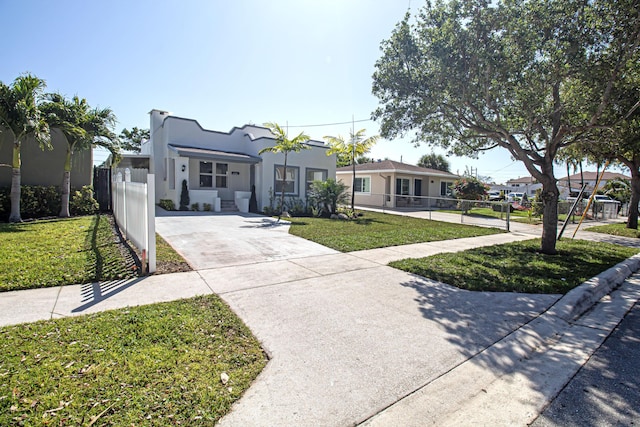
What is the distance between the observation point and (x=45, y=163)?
12.2 metres

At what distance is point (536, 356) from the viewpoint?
11.2ft

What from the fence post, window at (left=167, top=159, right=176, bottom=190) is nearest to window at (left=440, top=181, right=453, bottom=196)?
window at (left=167, top=159, right=176, bottom=190)

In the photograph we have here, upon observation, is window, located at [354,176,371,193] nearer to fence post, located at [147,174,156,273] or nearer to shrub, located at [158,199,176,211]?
shrub, located at [158,199,176,211]

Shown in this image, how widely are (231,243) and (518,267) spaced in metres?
6.53

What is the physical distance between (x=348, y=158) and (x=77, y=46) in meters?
12.7

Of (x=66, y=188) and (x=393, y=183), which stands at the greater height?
(x=393, y=183)

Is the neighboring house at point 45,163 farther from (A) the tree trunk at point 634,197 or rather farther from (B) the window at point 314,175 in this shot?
(A) the tree trunk at point 634,197

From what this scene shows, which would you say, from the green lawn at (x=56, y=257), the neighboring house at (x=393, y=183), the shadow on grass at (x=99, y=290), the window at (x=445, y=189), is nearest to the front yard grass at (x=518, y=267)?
the shadow on grass at (x=99, y=290)

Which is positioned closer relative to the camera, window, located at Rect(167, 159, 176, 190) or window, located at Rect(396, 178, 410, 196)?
window, located at Rect(167, 159, 176, 190)

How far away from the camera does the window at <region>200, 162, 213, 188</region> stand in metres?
18.2

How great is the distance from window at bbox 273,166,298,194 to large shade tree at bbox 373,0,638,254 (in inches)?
→ 393

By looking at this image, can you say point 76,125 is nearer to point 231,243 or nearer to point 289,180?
point 231,243

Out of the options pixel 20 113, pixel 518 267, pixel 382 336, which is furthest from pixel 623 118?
pixel 20 113

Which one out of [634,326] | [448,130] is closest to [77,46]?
[448,130]
